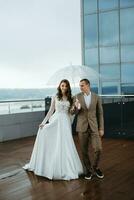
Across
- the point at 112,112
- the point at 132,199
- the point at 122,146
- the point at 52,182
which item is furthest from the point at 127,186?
the point at 112,112

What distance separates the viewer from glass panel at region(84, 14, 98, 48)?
59.7 ft

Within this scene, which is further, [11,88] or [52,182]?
[11,88]

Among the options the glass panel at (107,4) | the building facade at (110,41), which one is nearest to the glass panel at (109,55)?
the building facade at (110,41)

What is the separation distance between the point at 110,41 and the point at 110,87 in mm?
2342

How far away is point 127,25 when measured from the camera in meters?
17.3

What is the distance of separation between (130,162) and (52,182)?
2.01m

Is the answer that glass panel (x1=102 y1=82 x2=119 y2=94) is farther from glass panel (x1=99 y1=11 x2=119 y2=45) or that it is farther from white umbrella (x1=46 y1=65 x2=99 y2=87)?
white umbrella (x1=46 y1=65 x2=99 y2=87)

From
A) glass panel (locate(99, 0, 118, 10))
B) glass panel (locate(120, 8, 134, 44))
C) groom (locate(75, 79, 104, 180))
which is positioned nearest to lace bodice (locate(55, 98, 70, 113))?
groom (locate(75, 79, 104, 180))

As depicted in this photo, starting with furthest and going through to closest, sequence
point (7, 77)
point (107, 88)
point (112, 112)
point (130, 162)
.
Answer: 1. point (107, 88)
2. point (7, 77)
3. point (112, 112)
4. point (130, 162)

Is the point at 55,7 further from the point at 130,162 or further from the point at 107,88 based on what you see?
the point at 130,162

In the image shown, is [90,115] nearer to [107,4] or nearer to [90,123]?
[90,123]

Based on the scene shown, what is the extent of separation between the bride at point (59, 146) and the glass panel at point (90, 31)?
1267cm

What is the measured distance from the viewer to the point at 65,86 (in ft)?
19.2

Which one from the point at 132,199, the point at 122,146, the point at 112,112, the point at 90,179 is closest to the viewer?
the point at 132,199
